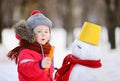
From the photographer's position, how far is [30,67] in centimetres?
451

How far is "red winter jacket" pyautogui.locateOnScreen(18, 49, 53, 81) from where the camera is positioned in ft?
14.9

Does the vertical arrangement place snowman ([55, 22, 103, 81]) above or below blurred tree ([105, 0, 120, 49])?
above

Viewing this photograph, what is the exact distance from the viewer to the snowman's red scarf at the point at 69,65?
4.88 meters

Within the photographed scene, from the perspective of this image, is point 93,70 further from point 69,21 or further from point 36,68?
point 69,21

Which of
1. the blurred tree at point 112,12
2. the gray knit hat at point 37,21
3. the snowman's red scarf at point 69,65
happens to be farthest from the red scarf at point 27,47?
the blurred tree at point 112,12

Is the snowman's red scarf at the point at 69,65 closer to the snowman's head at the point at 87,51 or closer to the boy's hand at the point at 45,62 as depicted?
the snowman's head at the point at 87,51

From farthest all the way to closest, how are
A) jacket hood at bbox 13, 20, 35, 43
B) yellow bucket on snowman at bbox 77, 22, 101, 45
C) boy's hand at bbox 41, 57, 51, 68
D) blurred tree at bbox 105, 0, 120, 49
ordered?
blurred tree at bbox 105, 0, 120, 49 < yellow bucket on snowman at bbox 77, 22, 101, 45 < jacket hood at bbox 13, 20, 35, 43 < boy's hand at bbox 41, 57, 51, 68

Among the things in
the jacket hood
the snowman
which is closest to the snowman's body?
the snowman

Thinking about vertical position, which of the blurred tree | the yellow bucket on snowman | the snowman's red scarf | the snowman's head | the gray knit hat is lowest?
the blurred tree

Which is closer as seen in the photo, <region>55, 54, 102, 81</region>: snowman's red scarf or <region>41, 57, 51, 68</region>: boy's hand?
<region>41, 57, 51, 68</region>: boy's hand

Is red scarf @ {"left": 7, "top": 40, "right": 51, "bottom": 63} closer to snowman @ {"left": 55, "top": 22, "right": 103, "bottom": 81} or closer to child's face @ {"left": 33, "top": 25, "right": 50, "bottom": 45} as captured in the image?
child's face @ {"left": 33, "top": 25, "right": 50, "bottom": 45}

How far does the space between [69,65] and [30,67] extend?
0.61 m

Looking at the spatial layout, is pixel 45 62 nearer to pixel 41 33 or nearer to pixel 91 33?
pixel 41 33

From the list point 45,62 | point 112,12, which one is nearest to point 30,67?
point 45,62
